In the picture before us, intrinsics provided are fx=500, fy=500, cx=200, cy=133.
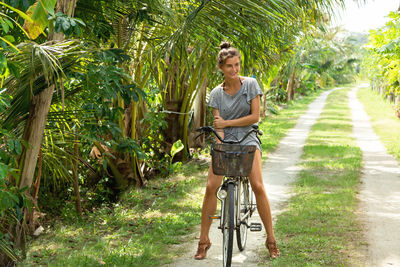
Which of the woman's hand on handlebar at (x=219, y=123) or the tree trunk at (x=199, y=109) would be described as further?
the tree trunk at (x=199, y=109)

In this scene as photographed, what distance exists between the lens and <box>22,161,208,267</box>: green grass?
5395mm

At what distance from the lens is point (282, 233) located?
230 inches

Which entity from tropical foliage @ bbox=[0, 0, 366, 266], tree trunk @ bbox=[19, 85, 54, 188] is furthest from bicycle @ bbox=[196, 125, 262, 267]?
tree trunk @ bbox=[19, 85, 54, 188]

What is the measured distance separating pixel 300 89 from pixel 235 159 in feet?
135

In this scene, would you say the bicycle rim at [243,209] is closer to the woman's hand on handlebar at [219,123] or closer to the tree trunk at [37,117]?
the woman's hand on handlebar at [219,123]

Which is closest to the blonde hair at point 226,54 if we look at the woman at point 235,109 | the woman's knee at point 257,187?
the woman at point 235,109

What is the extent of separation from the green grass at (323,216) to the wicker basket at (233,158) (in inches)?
44.1

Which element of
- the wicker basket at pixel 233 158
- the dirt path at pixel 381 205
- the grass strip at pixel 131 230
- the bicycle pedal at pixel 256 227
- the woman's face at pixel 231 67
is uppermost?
the woman's face at pixel 231 67

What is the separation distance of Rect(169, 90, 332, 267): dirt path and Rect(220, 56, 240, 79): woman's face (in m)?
1.81

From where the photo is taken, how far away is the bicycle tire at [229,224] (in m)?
4.30

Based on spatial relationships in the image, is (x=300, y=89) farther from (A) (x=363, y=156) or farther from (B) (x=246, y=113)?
(B) (x=246, y=113)

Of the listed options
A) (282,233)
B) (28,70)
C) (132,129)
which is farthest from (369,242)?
(132,129)

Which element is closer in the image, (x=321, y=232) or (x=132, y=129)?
(x=321, y=232)

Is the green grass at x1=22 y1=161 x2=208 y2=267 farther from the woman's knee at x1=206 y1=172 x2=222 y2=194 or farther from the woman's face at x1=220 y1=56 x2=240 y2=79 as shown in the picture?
the woman's face at x1=220 y1=56 x2=240 y2=79
